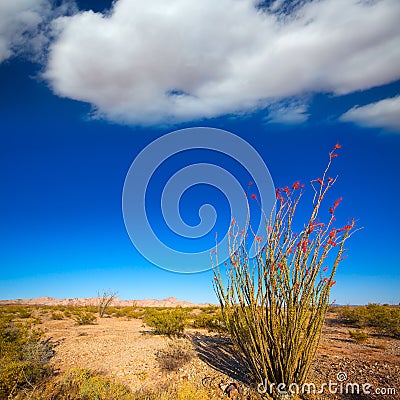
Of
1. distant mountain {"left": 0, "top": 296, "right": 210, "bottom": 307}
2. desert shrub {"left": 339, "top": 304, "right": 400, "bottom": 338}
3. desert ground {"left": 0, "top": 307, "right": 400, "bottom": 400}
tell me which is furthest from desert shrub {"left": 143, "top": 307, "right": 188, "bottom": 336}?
distant mountain {"left": 0, "top": 296, "right": 210, "bottom": 307}

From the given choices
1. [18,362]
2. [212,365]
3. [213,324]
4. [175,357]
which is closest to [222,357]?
[212,365]

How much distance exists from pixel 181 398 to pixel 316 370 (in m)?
2.76

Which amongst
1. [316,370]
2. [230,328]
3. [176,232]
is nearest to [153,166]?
[176,232]

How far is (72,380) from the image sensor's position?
4902mm

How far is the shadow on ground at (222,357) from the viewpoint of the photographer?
215 inches

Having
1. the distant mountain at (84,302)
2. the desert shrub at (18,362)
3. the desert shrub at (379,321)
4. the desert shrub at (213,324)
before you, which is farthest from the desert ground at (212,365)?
the distant mountain at (84,302)

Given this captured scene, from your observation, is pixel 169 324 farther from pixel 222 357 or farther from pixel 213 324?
pixel 222 357

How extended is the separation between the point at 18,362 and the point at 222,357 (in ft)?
14.1

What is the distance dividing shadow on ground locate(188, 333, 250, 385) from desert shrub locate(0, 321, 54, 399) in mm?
3406

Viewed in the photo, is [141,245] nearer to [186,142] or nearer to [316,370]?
[186,142]

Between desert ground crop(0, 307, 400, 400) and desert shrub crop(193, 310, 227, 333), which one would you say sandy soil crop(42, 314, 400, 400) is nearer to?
desert ground crop(0, 307, 400, 400)

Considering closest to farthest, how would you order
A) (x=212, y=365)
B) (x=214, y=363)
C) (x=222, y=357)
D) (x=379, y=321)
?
(x=212, y=365)
(x=214, y=363)
(x=222, y=357)
(x=379, y=321)

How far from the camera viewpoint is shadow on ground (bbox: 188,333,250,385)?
17.9 feet

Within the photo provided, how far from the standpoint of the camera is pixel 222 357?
664cm
